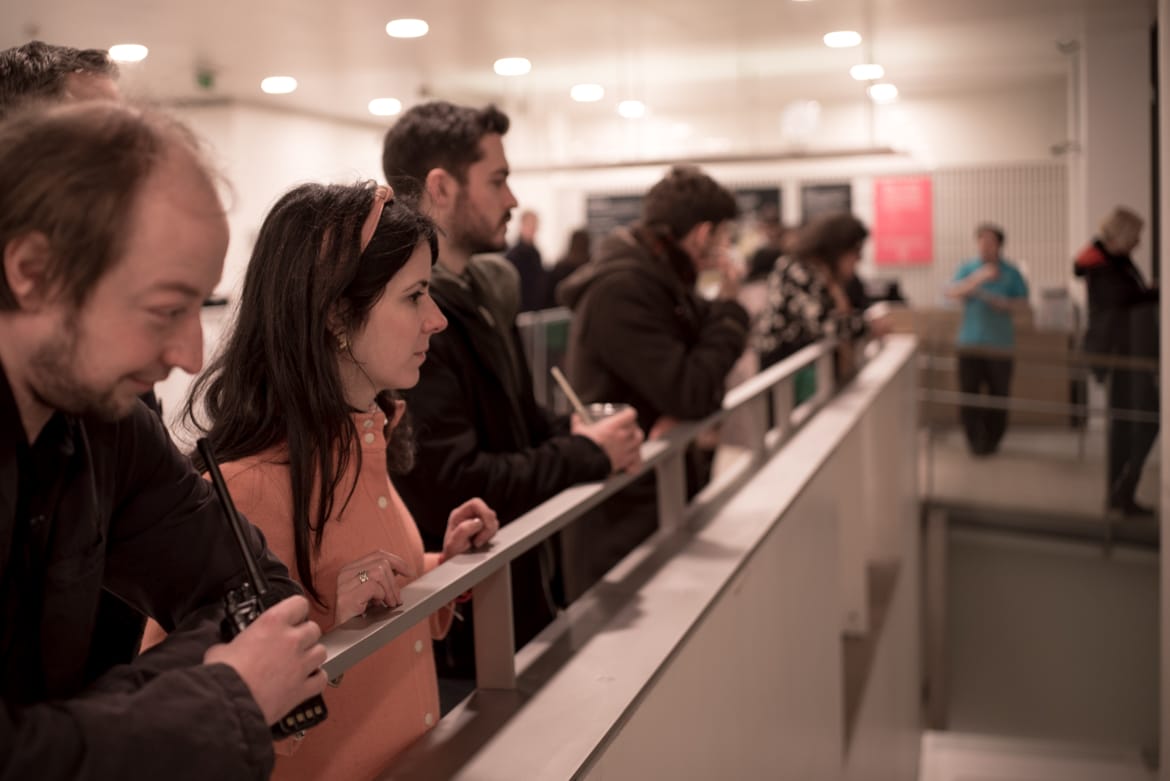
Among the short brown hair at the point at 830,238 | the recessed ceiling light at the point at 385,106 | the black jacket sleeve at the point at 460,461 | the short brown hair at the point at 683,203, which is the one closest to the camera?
the black jacket sleeve at the point at 460,461

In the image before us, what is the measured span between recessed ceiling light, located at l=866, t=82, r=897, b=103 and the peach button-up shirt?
36.9 ft

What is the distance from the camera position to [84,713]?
0.82 metres

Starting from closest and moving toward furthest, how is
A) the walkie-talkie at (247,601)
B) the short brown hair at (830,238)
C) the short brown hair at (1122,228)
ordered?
the walkie-talkie at (247,601), the short brown hair at (830,238), the short brown hair at (1122,228)

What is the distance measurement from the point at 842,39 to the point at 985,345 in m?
2.59

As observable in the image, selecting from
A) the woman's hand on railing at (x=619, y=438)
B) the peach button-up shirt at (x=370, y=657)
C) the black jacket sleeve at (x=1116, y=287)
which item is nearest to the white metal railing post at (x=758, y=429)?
the woman's hand on railing at (x=619, y=438)

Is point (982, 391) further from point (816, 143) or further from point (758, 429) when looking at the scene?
point (816, 143)

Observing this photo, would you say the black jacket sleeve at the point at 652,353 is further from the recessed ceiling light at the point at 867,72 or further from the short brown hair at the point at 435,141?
the recessed ceiling light at the point at 867,72

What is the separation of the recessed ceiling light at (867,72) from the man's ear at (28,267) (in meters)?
9.64

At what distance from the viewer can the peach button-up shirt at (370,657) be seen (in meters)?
1.33

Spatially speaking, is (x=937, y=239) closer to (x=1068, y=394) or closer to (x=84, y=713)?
(x=1068, y=394)

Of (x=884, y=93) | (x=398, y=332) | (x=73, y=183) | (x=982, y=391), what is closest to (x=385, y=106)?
(x=884, y=93)

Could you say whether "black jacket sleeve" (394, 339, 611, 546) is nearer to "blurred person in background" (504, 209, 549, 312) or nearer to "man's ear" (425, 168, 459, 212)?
"man's ear" (425, 168, 459, 212)

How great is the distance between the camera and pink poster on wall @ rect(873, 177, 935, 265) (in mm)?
12969

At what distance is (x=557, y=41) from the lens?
27.8ft
